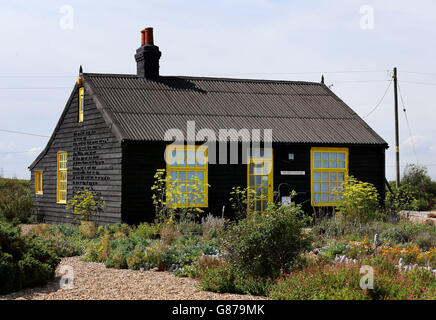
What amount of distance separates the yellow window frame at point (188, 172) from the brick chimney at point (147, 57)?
444 centimetres

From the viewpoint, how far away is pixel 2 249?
838cm

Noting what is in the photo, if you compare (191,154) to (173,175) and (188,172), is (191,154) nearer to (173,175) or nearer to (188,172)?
(188,172)

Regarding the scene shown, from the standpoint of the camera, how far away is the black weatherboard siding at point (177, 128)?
1570 cm

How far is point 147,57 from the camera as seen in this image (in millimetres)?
19203

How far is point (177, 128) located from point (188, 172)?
1.39 m

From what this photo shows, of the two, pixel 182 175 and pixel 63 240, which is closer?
pixel 63 240

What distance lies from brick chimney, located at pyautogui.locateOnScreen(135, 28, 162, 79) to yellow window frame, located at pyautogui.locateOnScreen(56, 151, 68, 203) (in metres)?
4.05

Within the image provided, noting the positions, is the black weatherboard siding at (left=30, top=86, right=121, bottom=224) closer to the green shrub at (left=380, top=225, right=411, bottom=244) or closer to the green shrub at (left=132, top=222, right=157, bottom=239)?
the green shrub at (left=132, top=222, right=157, bottom=239)

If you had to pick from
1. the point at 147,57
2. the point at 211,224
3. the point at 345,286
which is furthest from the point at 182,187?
the point at 345,286

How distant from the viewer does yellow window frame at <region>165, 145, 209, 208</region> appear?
52.1 ft

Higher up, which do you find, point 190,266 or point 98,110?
point 98,110

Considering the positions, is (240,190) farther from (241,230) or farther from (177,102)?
(241,230)
